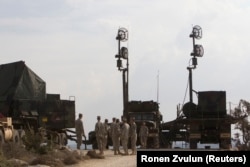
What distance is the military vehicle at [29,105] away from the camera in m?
31.4

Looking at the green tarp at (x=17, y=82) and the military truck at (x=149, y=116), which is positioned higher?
the green tarp at (x=17, y=82)

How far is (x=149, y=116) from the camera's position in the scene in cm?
3850

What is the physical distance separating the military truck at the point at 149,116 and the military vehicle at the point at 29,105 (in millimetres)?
Answer: 5522

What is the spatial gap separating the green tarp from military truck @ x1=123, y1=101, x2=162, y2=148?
736 cm

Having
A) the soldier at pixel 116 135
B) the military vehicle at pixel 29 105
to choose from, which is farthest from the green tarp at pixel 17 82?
the soldier at pixel 116 135

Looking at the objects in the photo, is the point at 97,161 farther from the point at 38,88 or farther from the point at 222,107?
the point at 222,107

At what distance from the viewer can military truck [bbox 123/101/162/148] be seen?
36.4 m

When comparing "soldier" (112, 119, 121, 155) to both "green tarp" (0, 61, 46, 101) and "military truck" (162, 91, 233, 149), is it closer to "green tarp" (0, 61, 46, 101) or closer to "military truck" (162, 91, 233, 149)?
"green tarp" (0, 61, 46, 101)

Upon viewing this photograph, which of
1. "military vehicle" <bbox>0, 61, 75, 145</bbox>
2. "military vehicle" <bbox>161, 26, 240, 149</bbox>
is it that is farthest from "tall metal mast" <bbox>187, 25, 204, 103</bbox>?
"military vehicle" <bbox>0, 61, 75, 145</bbox>

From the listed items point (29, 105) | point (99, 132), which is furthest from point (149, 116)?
point (99, 132)

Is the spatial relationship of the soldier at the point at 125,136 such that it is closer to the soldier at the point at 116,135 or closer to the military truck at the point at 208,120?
the soldier at the point at 116,135

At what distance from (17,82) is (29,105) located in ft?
4.42

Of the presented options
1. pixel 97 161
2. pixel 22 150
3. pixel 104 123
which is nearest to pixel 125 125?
pixel 104 123

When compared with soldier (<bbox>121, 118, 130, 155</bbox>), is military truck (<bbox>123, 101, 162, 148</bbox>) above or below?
above
